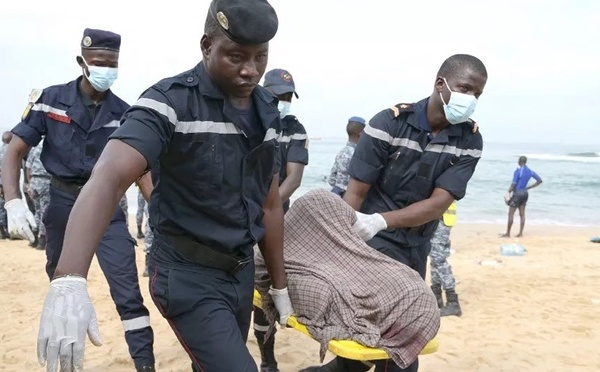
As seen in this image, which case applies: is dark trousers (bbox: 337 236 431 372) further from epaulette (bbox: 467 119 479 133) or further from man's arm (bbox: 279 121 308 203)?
man's arm (bbox: 279 121 308 203)

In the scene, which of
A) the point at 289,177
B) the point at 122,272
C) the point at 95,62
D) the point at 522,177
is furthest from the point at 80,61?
the point at 522,177

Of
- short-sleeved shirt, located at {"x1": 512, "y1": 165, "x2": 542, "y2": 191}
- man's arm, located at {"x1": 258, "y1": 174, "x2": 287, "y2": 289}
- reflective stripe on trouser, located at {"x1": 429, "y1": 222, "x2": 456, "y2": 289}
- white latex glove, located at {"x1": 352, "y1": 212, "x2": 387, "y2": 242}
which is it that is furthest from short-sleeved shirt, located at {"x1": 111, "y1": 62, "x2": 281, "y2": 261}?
short-sleeved shirt, located at {"x1": 512, "y1": 165, "x2": 542, "y2": 191}

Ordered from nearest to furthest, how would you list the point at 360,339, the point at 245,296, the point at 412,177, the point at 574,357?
1. the point at 245,296
2. the point at 360,339
3. the point at 412,177
4. the point at 574,357

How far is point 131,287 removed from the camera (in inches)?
139

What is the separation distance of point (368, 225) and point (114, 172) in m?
1.80

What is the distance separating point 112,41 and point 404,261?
7.74 feet

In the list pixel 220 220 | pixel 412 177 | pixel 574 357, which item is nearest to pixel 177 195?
pixel 220 220

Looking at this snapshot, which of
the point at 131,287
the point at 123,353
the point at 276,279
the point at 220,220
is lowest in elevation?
the point at 123,353

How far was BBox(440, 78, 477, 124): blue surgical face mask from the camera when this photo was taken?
3.48 meters

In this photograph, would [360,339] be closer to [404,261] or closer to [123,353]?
[404,261]

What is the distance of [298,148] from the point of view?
207 inches

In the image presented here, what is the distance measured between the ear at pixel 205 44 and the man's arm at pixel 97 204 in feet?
1.90

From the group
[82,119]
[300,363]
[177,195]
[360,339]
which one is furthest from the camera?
[300,363]

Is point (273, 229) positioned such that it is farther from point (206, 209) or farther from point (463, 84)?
point (463, 84)
